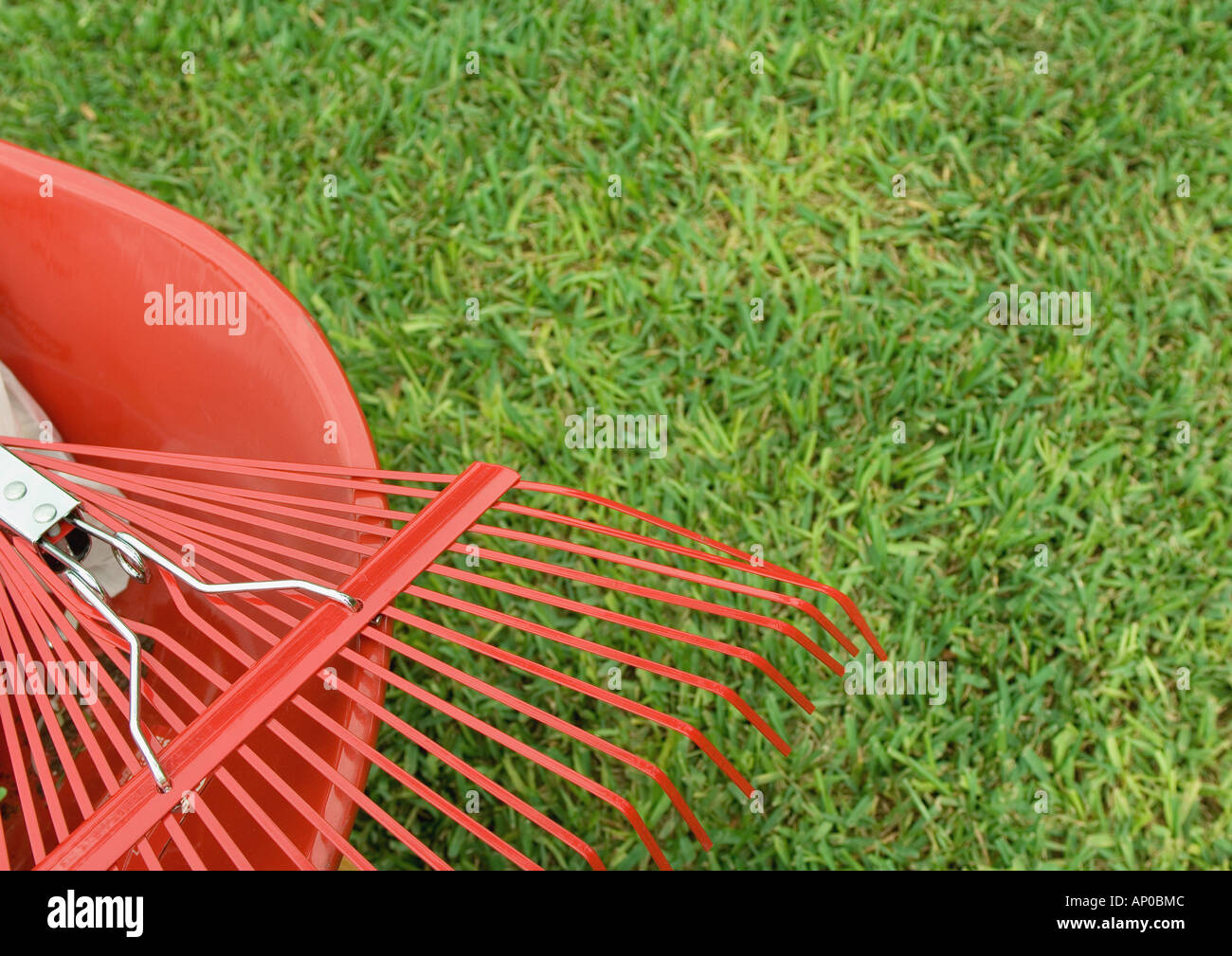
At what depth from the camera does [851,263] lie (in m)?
1.67

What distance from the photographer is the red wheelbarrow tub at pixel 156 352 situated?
3.35 ft

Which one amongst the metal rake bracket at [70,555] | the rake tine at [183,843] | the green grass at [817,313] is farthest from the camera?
the green grass at [817,313]

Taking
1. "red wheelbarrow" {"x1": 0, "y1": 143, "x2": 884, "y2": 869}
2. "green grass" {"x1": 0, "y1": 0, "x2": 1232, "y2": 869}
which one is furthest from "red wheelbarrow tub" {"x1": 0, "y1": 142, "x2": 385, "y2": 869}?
"green grass" {"x1": 0, "y1": 0, "x2": 1232, "y2": 869}

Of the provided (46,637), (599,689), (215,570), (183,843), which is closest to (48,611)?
(46,637)

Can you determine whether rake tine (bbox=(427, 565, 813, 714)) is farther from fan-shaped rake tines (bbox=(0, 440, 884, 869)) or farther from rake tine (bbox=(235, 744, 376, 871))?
rake tine (bbox=(235, 744, 376, 871))

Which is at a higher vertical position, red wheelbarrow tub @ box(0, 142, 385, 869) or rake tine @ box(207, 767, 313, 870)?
red wheelbarrow tub @ box(0, 142, 385, 869)

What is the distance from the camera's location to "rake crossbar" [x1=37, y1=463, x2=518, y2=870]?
2.74ft

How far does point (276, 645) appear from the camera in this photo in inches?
36.6

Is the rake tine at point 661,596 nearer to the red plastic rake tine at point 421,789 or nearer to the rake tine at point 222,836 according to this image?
the red plastic rake tine at point 421,789

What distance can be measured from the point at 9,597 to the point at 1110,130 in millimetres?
1684

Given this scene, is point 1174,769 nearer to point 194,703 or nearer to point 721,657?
point 721,657

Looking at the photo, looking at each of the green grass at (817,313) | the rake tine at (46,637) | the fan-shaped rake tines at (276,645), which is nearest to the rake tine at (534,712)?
the fan-shaped rake tines at (276,645)

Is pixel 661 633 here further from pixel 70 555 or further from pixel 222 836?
pixel 70 555
